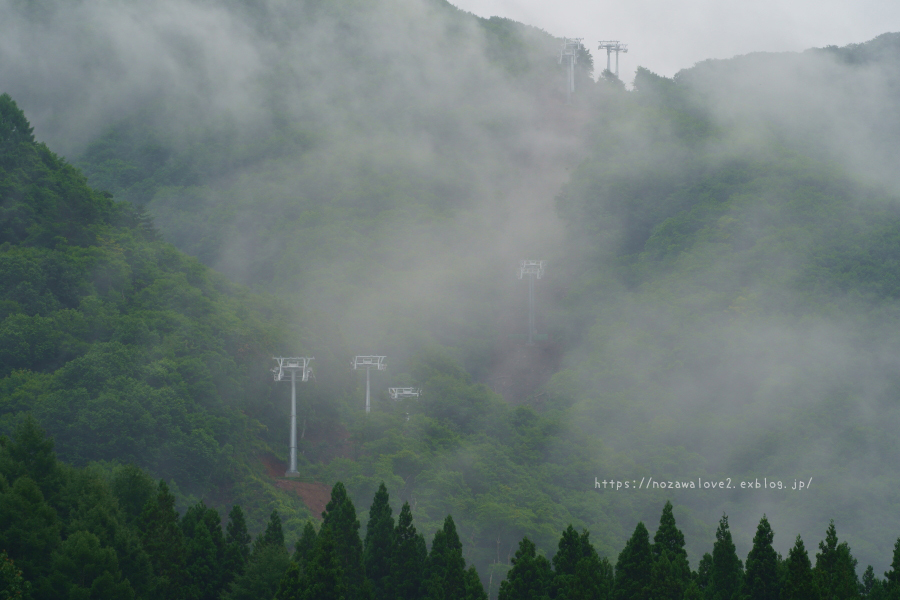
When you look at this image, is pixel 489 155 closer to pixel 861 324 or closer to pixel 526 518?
pixel 861 324

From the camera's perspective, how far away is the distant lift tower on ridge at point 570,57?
153m

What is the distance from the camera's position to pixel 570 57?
155250 mm

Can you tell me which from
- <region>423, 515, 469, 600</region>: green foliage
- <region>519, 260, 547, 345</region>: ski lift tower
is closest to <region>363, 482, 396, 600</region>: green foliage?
<region>423, 515, 469, 600</region>: green foliage

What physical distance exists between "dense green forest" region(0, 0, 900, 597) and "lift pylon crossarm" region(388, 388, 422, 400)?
26.8 inches

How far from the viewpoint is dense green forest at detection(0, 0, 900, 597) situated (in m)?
72.4

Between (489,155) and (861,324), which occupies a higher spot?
(489,155)

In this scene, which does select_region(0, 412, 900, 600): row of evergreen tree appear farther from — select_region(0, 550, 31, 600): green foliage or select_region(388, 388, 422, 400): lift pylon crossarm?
select_region(388, 388, 422, 400): lift pylon crossarm

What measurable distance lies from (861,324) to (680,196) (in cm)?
3253

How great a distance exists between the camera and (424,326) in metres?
108

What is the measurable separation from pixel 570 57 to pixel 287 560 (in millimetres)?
121362

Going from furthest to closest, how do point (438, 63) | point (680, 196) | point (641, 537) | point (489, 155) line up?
point (438, 63), point (489, 155), point (680, 196), point (641, 537)

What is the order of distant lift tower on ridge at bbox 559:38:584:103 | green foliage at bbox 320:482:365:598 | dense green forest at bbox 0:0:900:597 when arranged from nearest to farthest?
green foliage at bbox 320:482:365:598
dense green forest at bbox 0:0:900:597
distant lift tower on ridge at bbox 559:38:584:103

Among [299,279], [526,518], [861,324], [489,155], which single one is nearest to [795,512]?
[526,518]

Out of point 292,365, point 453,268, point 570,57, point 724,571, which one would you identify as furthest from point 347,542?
point 570,57
